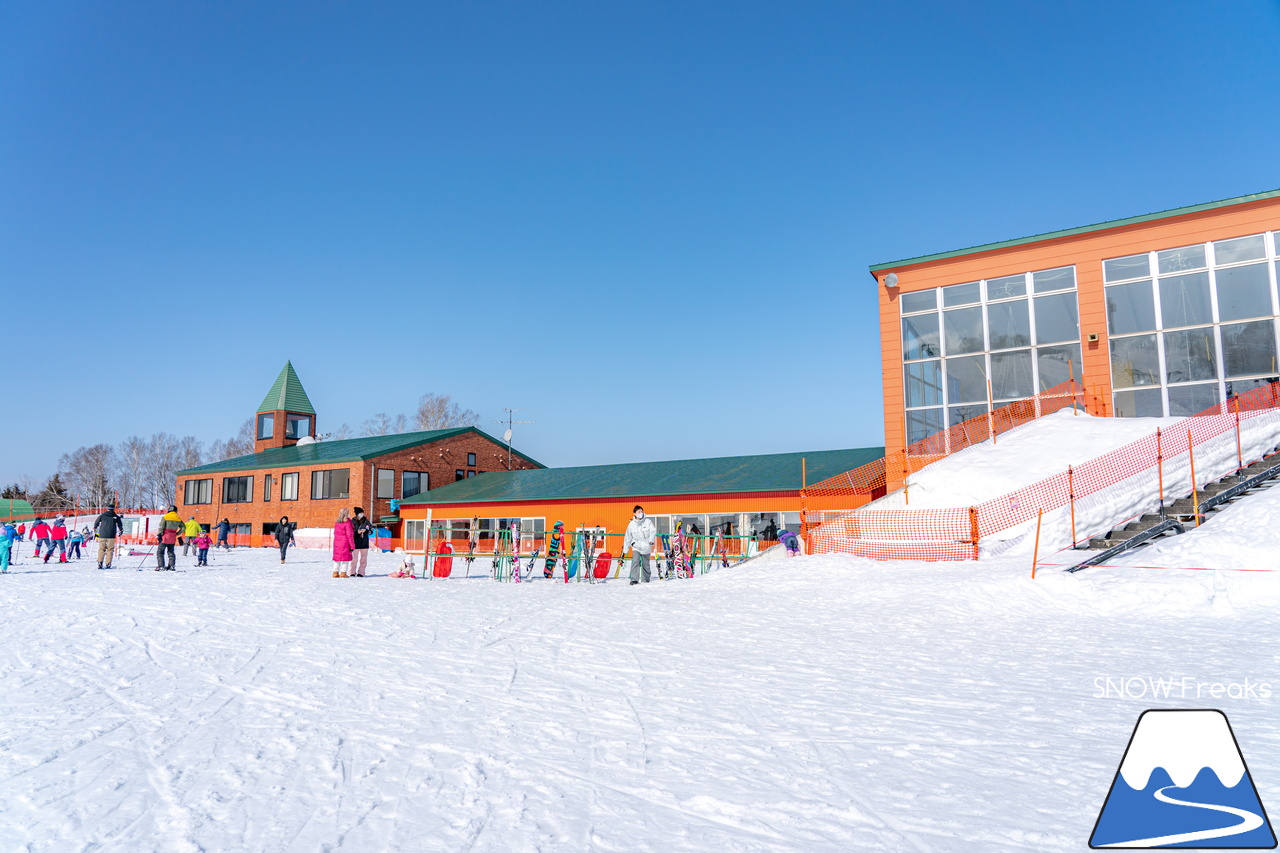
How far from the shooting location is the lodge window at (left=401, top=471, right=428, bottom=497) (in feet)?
131

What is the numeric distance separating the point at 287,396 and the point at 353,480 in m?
15.9

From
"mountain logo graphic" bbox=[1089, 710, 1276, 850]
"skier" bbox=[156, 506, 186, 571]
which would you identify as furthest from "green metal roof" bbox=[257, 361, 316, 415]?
"mountain logo graphic" bbox=[1089, 710, 1276, 850]

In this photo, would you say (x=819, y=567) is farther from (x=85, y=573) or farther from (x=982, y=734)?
(x=85, y=573)

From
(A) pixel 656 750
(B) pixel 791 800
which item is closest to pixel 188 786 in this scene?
(A) pixel 656 750

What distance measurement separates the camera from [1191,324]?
21266 mm

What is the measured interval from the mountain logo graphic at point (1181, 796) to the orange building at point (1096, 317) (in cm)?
2057

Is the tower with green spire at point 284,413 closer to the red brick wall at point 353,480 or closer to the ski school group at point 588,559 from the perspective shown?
the red brick wall at point 353,480

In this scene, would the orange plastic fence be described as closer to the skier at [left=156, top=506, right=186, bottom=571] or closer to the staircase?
the staircase

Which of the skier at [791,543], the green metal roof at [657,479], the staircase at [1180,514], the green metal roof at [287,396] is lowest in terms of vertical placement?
the skier at [791,543]

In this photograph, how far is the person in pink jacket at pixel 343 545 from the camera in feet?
59.6

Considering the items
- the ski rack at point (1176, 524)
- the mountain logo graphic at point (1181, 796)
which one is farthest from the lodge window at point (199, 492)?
the mountain logo graphic at point (1181, 796)

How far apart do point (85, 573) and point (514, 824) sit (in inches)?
790

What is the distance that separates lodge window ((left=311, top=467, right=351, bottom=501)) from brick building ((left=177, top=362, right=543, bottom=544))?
0.16 feet

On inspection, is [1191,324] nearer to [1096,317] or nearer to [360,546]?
[1096,317]
